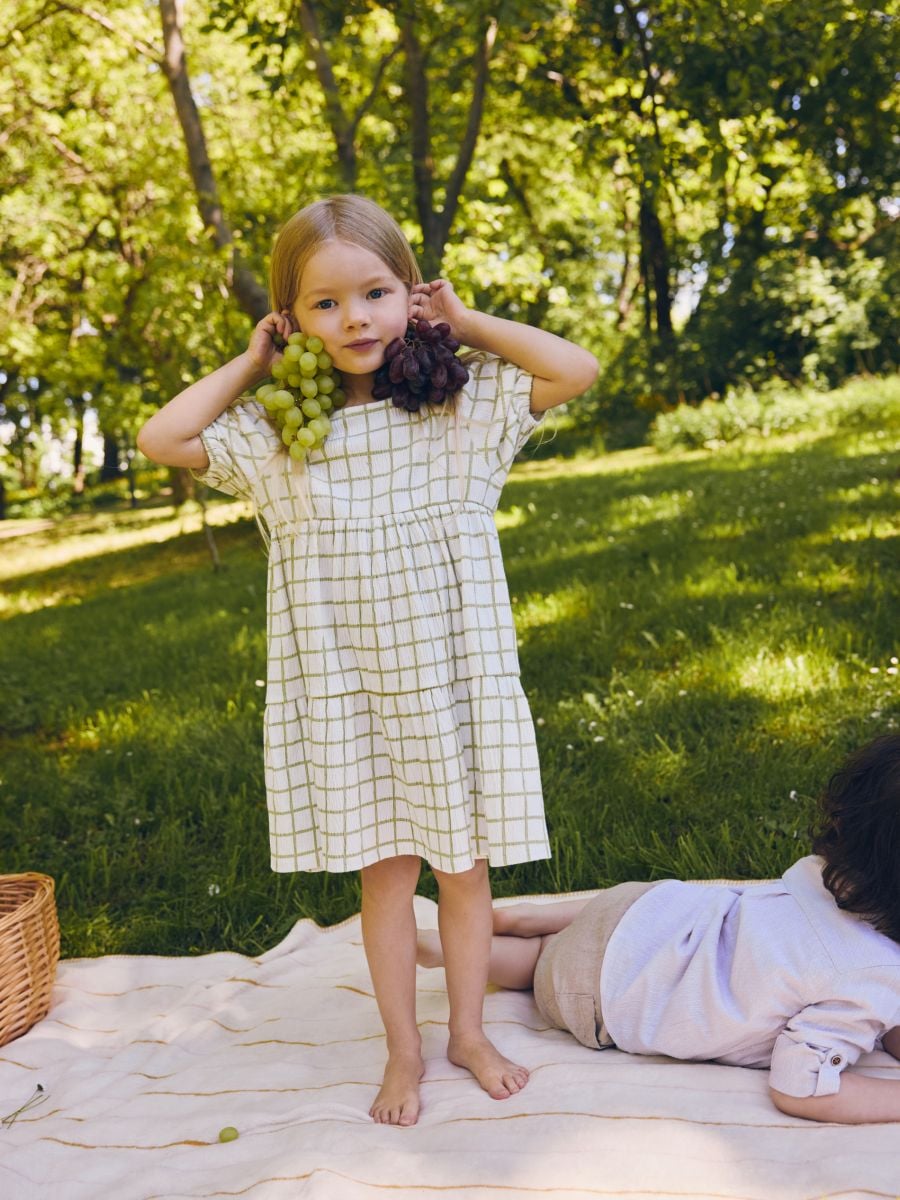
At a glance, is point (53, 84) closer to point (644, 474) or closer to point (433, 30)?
point (433, 30)

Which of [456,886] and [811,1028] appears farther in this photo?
[456,886]

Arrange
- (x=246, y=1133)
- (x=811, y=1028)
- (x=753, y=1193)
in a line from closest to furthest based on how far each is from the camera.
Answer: (x=753, y=1193) → (x=811, y=1028) → (x=246, y=1133)

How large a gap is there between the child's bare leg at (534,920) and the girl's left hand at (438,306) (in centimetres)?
131

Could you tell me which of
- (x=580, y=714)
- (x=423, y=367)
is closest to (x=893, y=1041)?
(x=423, y=367)

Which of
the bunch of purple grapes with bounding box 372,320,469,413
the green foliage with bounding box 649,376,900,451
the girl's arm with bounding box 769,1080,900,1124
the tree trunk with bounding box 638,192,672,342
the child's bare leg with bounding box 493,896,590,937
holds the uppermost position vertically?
the tree trunk with bounding box 638,192,672,342

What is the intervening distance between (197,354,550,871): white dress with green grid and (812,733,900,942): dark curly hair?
20.8 inches

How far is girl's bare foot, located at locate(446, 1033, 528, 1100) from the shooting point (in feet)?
6.59

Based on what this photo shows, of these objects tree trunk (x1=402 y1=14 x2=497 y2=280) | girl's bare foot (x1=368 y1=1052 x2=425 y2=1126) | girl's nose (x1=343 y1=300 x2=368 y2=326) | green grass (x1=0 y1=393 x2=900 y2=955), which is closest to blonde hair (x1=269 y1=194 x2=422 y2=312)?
girl's nose (x1=343 y1=300 x2=368 y2=326)

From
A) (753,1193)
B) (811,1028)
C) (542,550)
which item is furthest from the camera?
(542,550)

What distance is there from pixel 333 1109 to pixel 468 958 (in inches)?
15.3

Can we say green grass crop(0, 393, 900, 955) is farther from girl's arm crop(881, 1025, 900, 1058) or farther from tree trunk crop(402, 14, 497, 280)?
tree trunk crop(402, 14, 497, 280)

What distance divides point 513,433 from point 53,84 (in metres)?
11.8

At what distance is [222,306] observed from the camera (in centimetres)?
838

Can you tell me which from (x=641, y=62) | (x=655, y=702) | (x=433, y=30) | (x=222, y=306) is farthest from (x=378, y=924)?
(x=222, y=306)
